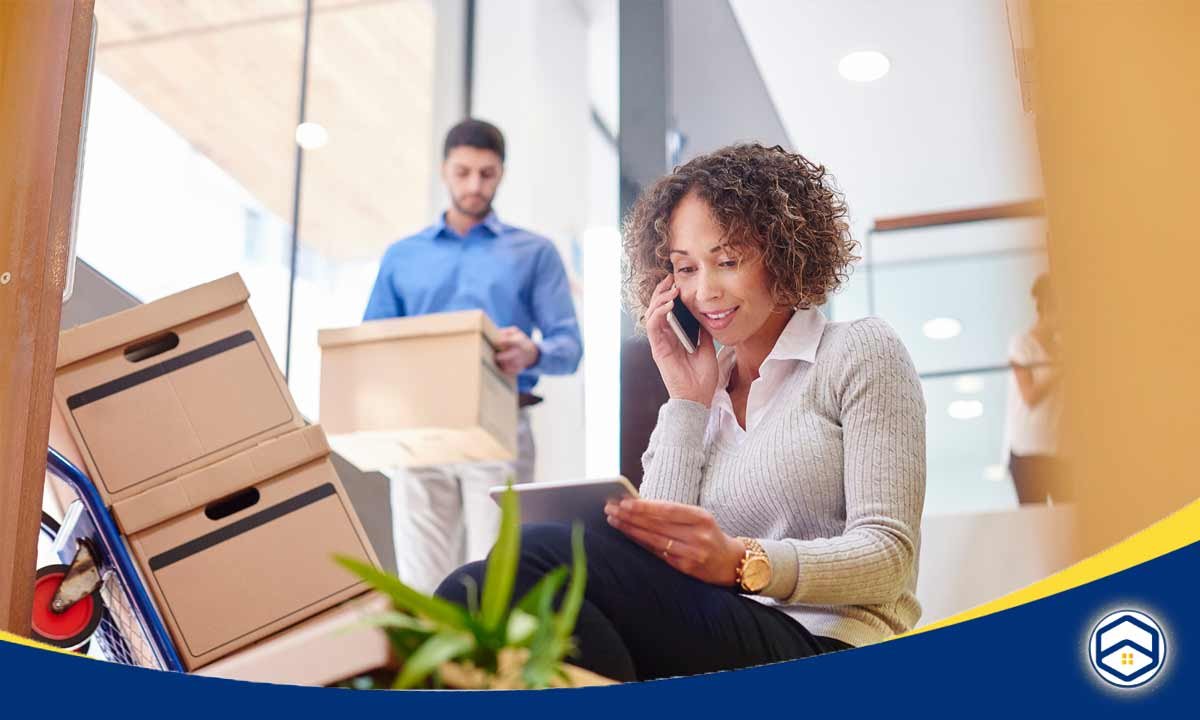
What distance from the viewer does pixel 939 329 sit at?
2033mm

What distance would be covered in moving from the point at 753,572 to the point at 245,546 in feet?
2.34

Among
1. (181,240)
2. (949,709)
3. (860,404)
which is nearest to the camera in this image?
(949,709)

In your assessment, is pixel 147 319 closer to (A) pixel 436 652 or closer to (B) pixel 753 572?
(B) pixel 753 572

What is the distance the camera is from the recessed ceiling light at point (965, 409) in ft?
6.84

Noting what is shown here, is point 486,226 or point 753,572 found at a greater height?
point 486,226

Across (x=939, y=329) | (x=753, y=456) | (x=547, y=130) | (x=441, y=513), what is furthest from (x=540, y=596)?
(x=547, y=130)

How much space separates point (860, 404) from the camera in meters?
1.62

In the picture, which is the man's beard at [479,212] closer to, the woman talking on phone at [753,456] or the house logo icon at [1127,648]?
the woman talking on phone at [753,456]

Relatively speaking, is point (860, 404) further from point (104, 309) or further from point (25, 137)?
point (104, 309)

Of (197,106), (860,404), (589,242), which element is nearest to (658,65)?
(860,404)

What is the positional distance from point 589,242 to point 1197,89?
377cm

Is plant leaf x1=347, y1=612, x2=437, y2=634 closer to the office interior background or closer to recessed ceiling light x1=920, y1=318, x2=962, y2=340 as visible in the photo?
the office interior background

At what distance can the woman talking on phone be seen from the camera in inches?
57.4


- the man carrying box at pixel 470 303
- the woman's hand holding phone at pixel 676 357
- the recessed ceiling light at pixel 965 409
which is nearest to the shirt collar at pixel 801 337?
the woman's hand holding phone at pixel 676 357
